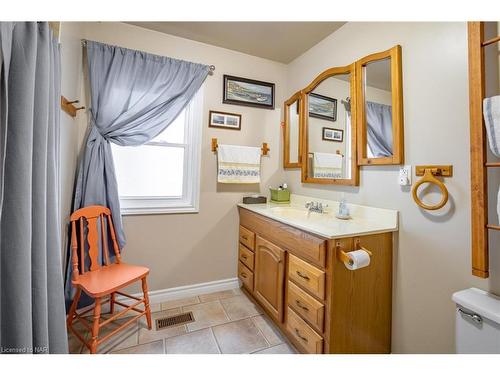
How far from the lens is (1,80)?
742mm

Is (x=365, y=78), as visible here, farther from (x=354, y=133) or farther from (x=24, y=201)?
(x=24, y=201)

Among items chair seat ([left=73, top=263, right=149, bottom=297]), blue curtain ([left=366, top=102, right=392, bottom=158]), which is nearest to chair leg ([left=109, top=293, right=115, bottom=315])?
chair seat ([left=73, top=263, right=149, bottom=297])

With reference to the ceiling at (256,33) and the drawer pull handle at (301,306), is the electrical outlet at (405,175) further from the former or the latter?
the ceiling at (256,33)

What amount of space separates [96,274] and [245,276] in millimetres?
1204

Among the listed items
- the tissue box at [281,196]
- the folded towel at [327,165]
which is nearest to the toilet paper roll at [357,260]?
the folded towel at [327,165]

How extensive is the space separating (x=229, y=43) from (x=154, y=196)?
1659mm

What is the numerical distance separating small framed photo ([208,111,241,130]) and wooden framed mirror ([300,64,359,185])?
668 millimetres

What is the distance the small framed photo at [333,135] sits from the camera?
179 cm

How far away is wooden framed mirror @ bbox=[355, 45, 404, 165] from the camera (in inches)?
53.1

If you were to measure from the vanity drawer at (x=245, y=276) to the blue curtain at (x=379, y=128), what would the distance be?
4.72ft

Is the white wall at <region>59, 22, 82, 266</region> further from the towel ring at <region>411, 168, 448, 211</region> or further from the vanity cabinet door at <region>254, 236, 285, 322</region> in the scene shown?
the towel ring at <region>411, 168, 448, 211</region>

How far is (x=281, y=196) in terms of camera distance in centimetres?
224

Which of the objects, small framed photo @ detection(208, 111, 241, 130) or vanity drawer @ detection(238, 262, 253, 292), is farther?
small framed photo @ detection(208, 111, 241, 130)

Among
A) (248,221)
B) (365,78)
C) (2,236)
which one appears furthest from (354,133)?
(2,236)
